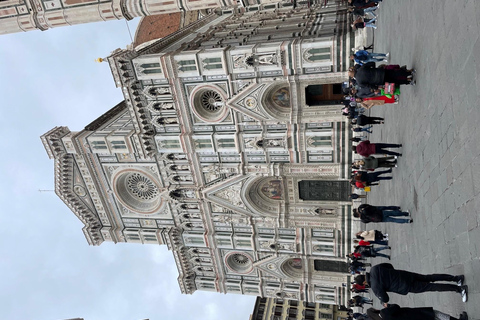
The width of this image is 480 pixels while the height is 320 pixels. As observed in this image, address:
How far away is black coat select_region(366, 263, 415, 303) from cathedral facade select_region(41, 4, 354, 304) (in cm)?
1139

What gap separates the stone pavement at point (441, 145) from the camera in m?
5.04

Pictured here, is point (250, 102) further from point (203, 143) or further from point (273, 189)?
point (273, 189)

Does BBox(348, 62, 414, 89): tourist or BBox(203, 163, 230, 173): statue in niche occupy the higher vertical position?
BBox(348, 62, 414, 89): tourist

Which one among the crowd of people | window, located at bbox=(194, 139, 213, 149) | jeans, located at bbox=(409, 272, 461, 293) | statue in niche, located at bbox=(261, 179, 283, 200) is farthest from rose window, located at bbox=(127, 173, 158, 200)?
jeans, located at bbox=(409, 272, 461, 293)

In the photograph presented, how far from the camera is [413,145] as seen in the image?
8.13 m

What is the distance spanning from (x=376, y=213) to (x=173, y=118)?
Result: 12801 millimetres

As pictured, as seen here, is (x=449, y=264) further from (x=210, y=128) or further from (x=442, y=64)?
(x=210, y=128)

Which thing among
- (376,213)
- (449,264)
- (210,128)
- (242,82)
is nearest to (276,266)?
(210,128)

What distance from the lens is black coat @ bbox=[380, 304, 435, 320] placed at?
542cm

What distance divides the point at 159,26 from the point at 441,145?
36434 mm

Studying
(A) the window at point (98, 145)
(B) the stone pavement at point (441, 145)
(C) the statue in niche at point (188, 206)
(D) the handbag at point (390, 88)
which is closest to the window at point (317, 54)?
(B) the stone pavement at point (441, 145)

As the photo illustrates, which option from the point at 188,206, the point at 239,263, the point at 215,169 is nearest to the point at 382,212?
the point at 215,169

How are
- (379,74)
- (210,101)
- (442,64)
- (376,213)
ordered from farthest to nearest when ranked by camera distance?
(210,101) → (376,213) → (379,74) → (442,64)

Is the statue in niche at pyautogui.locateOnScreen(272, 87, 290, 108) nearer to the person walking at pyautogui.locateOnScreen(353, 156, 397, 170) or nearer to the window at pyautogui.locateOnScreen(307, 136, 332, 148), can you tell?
the window at pyautogui.locateOnScreen(307, 136, 332, 148)
